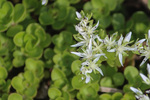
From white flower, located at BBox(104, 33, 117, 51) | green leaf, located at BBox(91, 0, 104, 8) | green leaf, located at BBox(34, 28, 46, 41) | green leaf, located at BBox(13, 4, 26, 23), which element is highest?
green leaf, located at BBox(91, 0, 104, 8)

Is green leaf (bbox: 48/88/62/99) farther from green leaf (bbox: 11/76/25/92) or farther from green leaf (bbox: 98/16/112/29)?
green leaf (bbox: 98/16/112/29)

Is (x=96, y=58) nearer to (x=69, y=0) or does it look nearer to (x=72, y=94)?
(x=72, y=94)

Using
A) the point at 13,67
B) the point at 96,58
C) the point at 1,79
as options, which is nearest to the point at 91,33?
the point at 96,58

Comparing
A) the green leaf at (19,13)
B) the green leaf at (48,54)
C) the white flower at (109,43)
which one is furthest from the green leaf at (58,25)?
the white flower at (109,43)

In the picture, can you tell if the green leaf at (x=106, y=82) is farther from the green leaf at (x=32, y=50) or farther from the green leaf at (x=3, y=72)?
the green leaf at (x=3, y=72)

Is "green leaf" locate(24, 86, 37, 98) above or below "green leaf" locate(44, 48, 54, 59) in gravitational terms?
below

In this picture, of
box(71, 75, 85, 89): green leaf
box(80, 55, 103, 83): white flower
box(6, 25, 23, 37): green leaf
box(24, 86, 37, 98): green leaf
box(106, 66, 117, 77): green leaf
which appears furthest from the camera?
box(6, 25, 23, 37): green leaf

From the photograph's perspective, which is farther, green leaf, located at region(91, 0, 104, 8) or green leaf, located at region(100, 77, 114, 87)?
green leaf, located at region(91, 0, 104, 8)

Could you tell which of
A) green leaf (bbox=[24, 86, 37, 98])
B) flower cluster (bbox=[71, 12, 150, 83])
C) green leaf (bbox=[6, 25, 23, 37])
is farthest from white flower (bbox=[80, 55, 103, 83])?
green leaf (bbox=[6, 25, 23, 37])

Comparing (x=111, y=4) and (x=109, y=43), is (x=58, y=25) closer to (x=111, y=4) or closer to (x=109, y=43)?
(x=111, y=4)

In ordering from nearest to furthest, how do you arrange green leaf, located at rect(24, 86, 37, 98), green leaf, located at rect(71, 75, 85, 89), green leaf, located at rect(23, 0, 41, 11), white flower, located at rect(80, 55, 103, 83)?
white flower, located at rect(80, 55, 103, 83) → green leaf, located at rect(71, 75, 85, 89) → green leaf, located at rect(24, 86, 37, 98) → green leaf, located at rect(23, 0, 41, 11)
